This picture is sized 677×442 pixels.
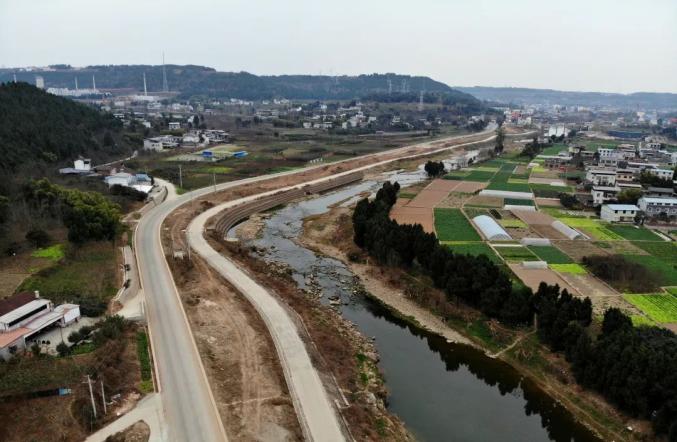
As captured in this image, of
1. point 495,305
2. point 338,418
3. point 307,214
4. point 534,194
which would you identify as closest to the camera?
point 338,418

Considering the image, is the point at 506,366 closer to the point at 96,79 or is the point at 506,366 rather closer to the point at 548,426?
the point at 548,426

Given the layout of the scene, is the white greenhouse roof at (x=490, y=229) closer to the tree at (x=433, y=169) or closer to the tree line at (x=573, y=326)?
the tree line at (x=573, y=326)

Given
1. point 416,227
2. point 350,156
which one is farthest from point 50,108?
point 416,227

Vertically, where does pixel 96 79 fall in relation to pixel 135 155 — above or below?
above

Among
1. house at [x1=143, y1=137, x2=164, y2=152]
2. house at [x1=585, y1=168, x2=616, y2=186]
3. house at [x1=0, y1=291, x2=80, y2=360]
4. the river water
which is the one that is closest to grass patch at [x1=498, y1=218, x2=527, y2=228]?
the river water

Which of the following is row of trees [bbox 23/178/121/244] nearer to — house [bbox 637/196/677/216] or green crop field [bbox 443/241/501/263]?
green crop field [bbox 443/241/501/263]
